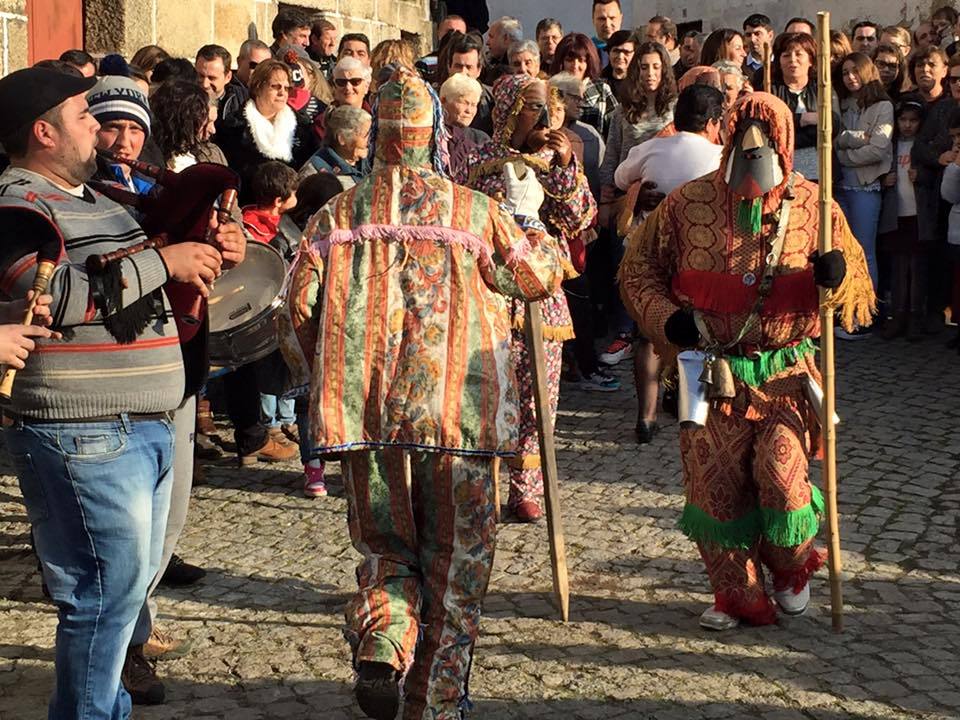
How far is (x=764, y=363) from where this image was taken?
598 cm

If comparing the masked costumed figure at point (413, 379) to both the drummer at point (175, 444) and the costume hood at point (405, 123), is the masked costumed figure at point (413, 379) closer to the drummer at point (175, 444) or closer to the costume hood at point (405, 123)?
the costume hood at point (405, 123)

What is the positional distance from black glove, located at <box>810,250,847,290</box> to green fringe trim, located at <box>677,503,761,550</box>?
97 centimetres

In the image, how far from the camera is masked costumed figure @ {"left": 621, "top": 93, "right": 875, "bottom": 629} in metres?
5.89

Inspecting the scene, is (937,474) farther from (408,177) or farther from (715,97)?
(408,177)

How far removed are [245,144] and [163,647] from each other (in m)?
4.62

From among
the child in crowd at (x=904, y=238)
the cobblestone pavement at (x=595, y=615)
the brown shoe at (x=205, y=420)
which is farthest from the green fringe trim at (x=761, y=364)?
the child in crowd at (x=904, y=238)

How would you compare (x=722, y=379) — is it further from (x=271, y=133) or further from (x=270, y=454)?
(x=271, y=133)

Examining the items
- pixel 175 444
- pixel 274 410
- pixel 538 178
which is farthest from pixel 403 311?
pixel 274 410

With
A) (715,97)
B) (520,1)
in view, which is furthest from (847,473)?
(520,1)

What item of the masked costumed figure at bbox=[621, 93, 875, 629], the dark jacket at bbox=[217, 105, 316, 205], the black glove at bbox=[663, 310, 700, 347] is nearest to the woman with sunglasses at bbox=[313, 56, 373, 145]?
the dark jacket at bbox=[217, 105, 316, 205]

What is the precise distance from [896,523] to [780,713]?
2596 mm

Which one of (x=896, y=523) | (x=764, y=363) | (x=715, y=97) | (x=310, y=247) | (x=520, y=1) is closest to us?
(x=310, y=247)

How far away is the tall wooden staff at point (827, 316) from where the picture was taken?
573cm

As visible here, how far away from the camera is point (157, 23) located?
39.6ft
